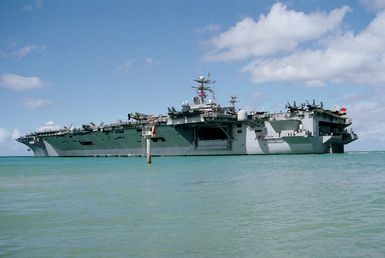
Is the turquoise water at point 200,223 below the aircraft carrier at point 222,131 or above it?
below

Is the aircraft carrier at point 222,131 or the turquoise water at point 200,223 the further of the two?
the aircraft carrier at point 222,131

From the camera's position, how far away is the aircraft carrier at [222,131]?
4206 centimetres

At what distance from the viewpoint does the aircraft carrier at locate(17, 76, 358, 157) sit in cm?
4206

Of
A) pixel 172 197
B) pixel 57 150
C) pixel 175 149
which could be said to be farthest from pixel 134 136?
pixel 172 197

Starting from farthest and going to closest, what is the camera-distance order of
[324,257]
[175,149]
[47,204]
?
1. [175,149]
2. [47,204]
3. [324,257]

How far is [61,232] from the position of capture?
24.5ft

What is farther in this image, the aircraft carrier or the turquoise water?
the aircraft carrier

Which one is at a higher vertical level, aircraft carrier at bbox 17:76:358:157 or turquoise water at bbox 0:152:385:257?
aircraft carrier at bbox 17:76:358:157

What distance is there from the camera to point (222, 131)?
49.3 meters

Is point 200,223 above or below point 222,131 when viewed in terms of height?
below

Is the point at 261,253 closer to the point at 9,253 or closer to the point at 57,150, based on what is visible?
the point at 9,253

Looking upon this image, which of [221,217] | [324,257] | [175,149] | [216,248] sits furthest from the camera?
[175,149]

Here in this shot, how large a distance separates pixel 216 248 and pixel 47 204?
6.56 m

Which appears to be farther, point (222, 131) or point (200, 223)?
point (222, 131)
